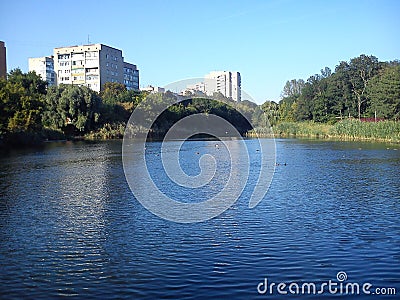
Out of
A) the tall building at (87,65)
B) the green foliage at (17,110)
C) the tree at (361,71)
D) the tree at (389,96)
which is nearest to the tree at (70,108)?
the green foliage at (17,110)

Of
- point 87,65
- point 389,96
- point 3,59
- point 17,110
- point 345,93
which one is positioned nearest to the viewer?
point 17,110

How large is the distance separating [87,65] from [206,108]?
38.3 metres

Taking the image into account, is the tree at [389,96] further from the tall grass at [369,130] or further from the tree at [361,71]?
the tree at [361,71]

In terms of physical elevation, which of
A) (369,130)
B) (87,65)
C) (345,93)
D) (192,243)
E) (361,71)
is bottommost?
(192,243)

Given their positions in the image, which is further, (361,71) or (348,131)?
(361,71)

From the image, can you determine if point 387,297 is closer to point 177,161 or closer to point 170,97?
point 177,161

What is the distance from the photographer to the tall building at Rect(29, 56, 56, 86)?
358 feet

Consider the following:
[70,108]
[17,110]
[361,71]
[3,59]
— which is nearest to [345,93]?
[361,71]

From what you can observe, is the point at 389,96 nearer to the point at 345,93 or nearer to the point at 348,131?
the point at 348,131

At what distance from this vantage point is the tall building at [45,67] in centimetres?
10925

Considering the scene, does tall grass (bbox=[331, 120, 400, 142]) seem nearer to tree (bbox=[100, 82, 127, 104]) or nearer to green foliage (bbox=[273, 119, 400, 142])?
green foliage (bbox=[273, 119, 400, 142])

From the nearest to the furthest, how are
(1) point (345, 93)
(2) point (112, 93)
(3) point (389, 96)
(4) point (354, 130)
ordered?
(4) point (354, 130) → (3) point (389, 96) → (1) point (345, 93) → (2) point (112, 93)

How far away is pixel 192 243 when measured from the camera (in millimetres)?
10391

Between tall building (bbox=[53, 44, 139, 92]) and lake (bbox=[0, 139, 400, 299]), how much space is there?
270ft
